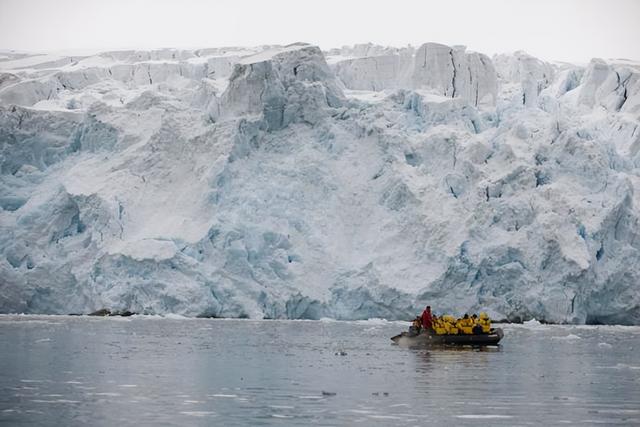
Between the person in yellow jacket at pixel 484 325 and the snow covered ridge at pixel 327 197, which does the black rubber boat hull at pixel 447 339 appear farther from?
the snow covered ridge at pixel 327 197

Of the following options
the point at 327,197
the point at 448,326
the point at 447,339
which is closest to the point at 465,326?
the point at 448,326

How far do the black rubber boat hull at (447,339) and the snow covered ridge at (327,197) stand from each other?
31.0 ft

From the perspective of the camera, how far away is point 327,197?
145 feet

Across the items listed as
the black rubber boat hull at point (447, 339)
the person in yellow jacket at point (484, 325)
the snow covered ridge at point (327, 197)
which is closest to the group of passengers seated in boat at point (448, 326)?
the person in yellow jacket at point (484, 325)

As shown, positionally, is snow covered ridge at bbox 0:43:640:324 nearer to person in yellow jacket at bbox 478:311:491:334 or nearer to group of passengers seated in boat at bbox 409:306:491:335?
person in yellow jacket at bbox 478:311:491:334

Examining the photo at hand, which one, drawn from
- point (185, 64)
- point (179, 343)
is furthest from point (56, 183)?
point (179, 343)

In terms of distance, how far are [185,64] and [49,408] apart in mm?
42279

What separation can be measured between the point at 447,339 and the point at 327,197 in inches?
577

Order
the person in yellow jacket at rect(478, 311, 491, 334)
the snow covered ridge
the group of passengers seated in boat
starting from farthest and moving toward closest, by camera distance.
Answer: the snow covered ridge → the person in yellow jacket at rect(478, 311, 491, 334) → the group of passengers seated in boat

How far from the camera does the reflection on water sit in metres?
14.8

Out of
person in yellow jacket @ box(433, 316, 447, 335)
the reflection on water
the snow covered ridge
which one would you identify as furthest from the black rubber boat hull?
the snow covered ridge

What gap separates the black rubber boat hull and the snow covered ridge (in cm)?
945

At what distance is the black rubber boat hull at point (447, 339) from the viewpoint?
1174 inches

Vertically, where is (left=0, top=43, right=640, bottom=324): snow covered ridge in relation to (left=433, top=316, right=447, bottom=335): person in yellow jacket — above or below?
above
